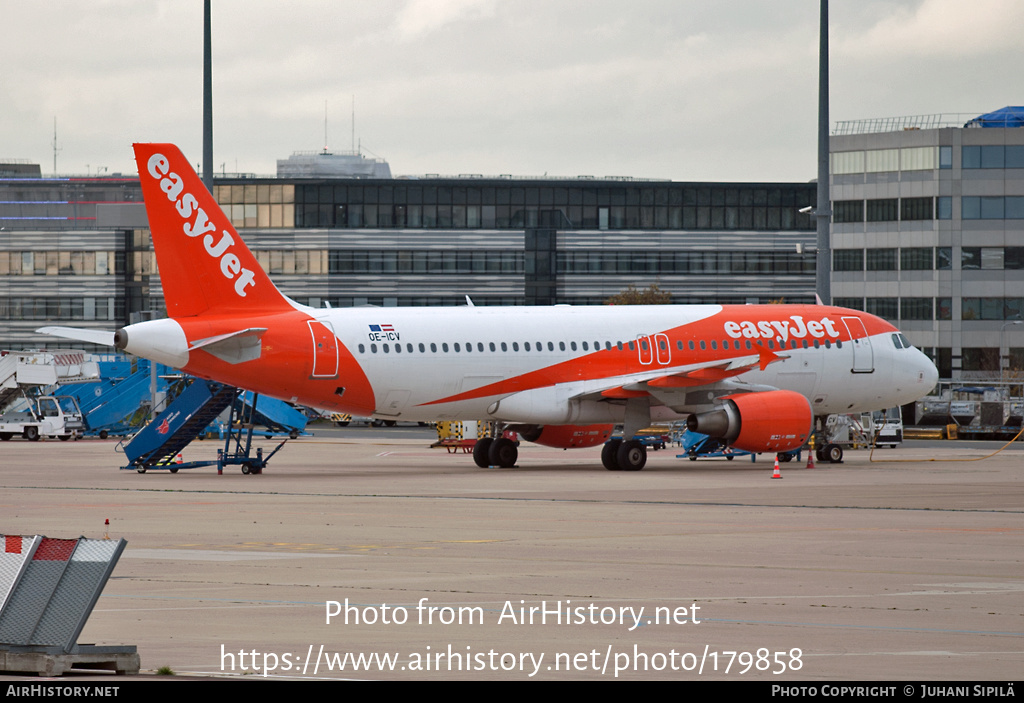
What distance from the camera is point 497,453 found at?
41625 millimetres

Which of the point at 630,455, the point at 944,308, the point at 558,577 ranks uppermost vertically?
the point at 944,308

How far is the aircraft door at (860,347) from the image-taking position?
4328 cm

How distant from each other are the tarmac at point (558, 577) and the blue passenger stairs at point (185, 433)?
5.07 metres

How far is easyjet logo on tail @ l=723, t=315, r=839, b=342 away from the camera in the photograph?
41.7 metres

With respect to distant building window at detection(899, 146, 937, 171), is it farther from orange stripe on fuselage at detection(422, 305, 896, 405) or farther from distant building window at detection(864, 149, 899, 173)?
orange stripe on fuselage at detection(422, 305, 896, 405)

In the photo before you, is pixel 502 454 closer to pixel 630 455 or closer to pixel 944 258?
pixel 630 455

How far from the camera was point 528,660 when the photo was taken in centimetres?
1104

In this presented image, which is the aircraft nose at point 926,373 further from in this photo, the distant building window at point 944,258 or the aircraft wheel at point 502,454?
the distant building window at point 944,258

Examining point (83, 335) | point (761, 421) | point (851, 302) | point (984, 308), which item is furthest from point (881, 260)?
point (83, 335)

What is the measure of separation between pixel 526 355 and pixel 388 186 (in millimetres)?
91698

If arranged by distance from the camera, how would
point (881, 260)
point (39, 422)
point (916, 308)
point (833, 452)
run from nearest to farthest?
point (833, 452) < point (39, 422) < point (916, 308) < point (881, 260)

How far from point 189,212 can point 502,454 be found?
36.4ft

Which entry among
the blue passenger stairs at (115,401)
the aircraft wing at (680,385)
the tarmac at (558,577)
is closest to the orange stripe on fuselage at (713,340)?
the aircraft wing at (680,385)

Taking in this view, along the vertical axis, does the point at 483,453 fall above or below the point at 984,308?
below
